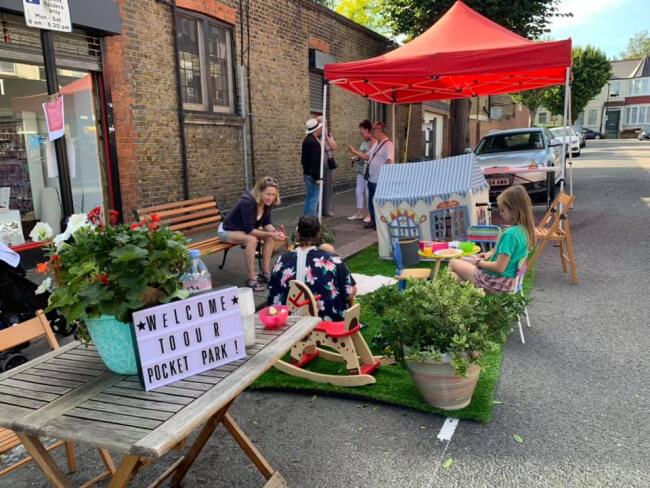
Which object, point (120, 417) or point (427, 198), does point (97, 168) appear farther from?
point (120, 417)

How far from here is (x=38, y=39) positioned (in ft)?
21.8

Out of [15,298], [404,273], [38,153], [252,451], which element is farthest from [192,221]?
[252,451]

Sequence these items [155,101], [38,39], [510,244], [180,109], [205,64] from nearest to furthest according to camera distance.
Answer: [510,244], [38,39], [155,101], [180,109], [205,64]

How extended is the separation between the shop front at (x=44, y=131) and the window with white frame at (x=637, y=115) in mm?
81716

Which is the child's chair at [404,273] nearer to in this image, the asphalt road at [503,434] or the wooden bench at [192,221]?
the asphalt road at [503,434]

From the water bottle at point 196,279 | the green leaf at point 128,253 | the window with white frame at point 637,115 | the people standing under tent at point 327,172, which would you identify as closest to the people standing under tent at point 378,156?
the people standing under tent at point 327,172

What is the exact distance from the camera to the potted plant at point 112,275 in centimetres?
186

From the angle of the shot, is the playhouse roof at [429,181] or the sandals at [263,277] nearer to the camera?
Answer: the sandals at [263,277]

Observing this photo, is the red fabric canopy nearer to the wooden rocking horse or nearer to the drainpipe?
the drainpipe

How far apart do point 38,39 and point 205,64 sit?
3.47 metres

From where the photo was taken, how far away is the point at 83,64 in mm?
7203

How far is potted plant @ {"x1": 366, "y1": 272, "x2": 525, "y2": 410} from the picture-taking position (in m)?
3.10

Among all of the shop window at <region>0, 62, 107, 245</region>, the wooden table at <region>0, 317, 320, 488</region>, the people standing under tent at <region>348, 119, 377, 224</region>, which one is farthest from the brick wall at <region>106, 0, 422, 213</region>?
the wooden table at <region>0, 317, 320, 488</region>

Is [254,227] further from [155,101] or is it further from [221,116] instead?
[221,116]
